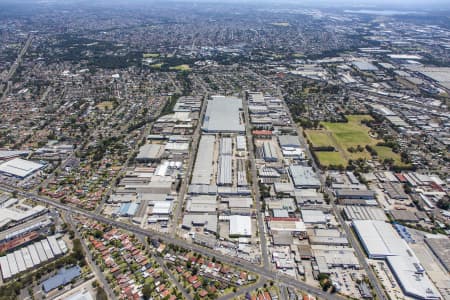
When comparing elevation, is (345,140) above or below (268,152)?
below

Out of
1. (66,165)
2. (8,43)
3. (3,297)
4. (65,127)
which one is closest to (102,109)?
(65,127)

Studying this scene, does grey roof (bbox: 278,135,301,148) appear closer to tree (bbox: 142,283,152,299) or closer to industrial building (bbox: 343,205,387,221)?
industrial building (bbox: 343,205,387,221)

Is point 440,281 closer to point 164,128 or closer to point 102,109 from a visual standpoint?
point 164,128

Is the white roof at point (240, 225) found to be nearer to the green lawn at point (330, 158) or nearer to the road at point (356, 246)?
the road at point (356, 246)

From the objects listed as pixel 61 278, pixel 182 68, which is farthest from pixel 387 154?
pixel 182 68

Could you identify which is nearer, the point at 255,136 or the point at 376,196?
the point at 376,196

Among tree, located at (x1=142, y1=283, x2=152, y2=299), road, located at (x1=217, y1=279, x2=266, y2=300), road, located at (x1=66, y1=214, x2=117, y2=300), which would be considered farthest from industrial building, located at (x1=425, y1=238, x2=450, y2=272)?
road, located at (x1=66, y1=214, x2=117, y2=300)

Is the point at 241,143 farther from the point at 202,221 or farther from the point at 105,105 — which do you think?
the point at 105,105
